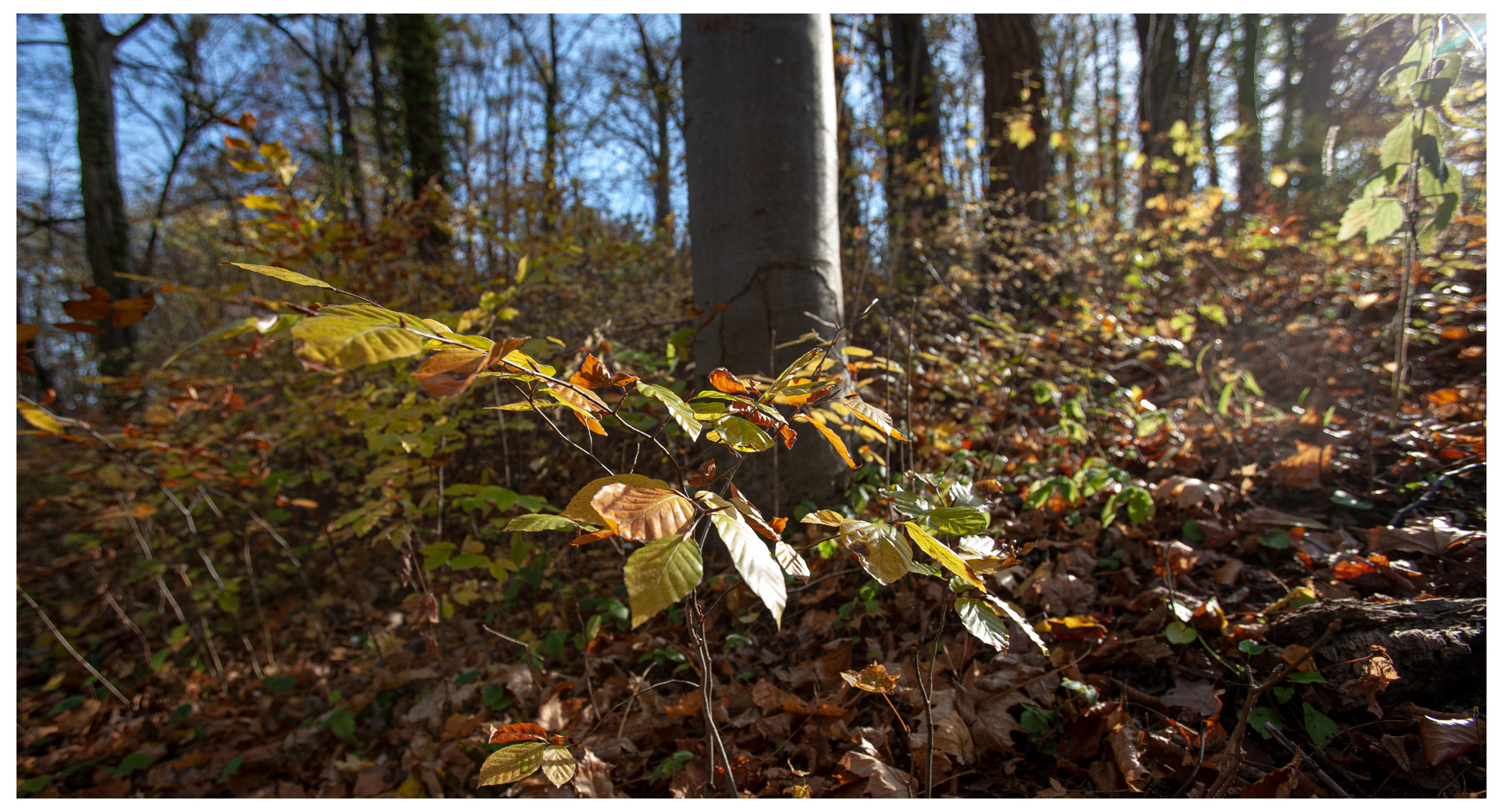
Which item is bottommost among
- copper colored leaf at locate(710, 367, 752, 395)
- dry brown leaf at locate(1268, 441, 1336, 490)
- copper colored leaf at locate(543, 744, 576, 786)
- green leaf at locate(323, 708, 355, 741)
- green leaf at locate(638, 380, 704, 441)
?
green leaf at locate(323, 708, 355, 741)

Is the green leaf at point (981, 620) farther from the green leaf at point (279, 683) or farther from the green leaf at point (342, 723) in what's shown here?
the green leaf at point (279, 683)

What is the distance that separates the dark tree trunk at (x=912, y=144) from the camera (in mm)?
4703

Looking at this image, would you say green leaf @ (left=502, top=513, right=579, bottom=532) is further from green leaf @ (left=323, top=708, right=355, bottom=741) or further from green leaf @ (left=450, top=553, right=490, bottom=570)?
green leaf @ (left=323, top=708, right=355, bottom=741)

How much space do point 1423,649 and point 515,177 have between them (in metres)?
6.51

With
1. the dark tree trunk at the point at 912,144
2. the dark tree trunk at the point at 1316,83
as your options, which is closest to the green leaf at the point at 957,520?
the dark tree trunk at the point at 912,144

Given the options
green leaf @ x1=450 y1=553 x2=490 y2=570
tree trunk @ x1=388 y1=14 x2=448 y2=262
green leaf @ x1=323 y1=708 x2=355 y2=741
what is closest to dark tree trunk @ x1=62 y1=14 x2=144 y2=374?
tree trunk @ x1=388 y1=14 x2=448 y2=262

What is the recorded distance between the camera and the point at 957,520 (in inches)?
39.6

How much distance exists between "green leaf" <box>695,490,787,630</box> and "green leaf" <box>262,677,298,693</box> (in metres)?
2.98

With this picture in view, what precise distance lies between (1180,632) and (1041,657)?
1.07 ft

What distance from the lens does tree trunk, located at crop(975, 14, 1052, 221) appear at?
474 centimetres

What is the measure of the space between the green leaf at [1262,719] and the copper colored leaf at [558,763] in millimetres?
1401
